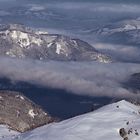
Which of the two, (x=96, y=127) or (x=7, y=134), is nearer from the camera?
(x=96, y=127)

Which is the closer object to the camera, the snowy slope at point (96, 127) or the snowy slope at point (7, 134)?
the snowy slope at point (96, 127)

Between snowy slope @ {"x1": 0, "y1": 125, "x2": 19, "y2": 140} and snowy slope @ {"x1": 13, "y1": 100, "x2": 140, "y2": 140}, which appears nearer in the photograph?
snowy slope @ {"x1": 13, "y1": 100, "x2": 140, "y2": 140}

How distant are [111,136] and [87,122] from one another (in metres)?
9.43

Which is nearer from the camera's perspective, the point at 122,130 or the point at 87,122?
the point at 122,130

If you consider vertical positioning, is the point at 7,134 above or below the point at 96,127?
below

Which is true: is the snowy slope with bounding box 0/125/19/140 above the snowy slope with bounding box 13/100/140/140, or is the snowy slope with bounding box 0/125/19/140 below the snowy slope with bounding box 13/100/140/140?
below

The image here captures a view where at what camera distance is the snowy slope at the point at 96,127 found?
110m

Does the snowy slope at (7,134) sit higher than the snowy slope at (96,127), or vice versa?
the snowy slope at (96,127)

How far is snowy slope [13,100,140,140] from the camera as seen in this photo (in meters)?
110

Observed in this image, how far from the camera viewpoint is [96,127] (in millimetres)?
114125

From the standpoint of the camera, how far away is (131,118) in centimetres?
12012

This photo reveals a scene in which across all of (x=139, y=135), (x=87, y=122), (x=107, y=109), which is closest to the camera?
(x=139, y=135)

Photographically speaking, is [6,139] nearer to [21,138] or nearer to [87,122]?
[21,138]

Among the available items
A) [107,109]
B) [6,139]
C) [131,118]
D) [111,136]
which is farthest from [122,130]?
[6,139]
